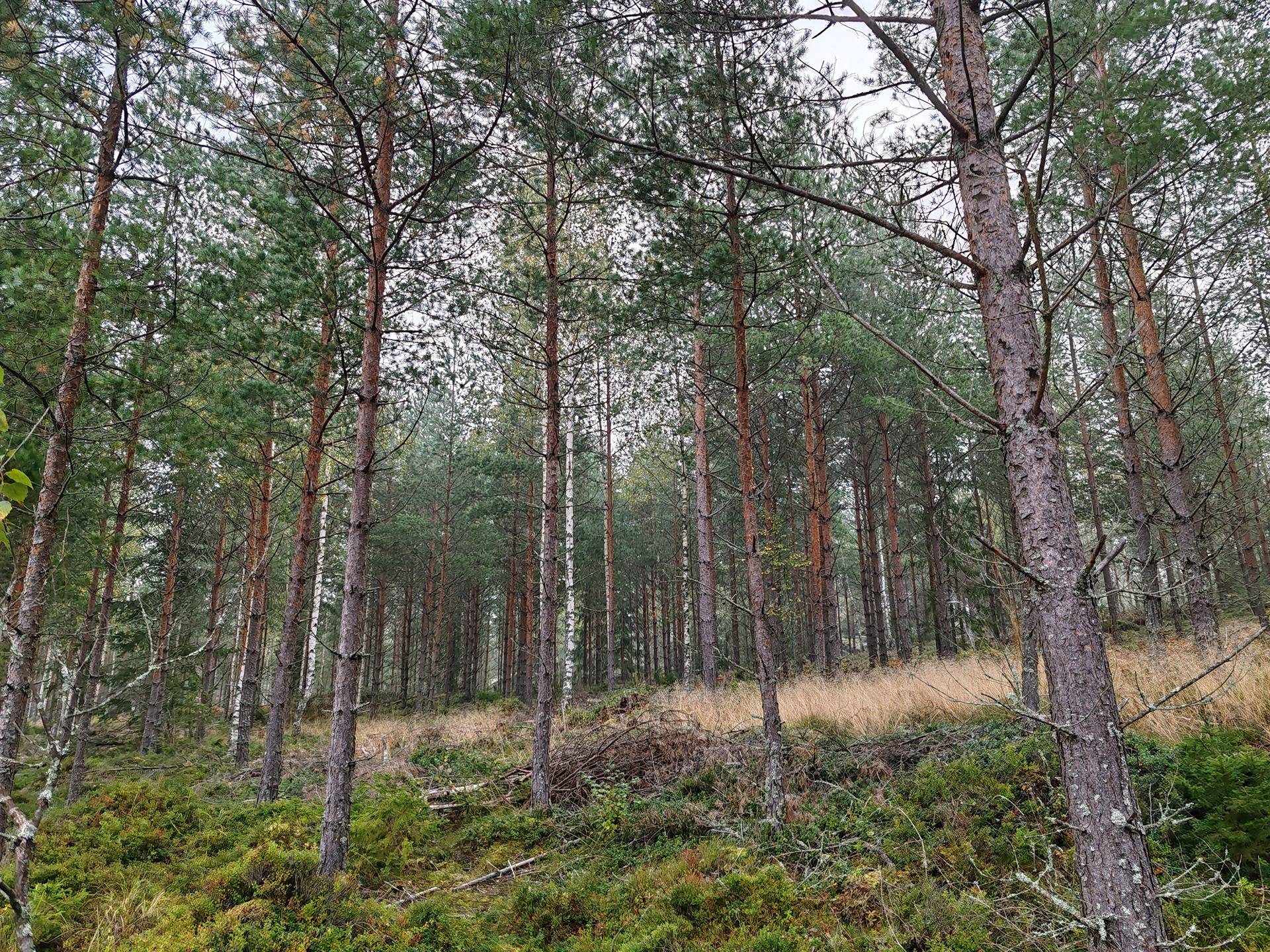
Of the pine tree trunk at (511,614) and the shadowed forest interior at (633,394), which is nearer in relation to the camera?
the shadowed forest interior at (633,394)

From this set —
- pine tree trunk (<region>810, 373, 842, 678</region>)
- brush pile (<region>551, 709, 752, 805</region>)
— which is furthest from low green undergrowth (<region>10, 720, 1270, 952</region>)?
pine tree trunk (<region>810, 373, 842, 678</region>)

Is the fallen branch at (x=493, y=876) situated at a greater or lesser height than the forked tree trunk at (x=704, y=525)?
lesser

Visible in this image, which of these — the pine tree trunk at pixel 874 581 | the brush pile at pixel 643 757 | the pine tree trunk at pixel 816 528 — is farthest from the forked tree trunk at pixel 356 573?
the pine tree trunk at pixel 874 581

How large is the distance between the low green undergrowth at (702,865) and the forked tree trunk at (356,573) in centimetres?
35

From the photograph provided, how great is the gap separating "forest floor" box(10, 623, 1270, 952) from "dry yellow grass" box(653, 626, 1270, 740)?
47mm

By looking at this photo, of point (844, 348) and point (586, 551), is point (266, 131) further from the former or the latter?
point (586, 551)

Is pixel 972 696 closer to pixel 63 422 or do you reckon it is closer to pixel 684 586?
pixel 63 422

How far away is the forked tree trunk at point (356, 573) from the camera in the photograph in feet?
17.1

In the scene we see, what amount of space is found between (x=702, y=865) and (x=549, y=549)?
3.96m

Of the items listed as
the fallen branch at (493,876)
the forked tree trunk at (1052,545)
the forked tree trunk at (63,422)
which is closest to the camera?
the forked tree trunk at (1052,545)

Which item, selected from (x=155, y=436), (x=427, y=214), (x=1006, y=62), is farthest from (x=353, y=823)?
(x=1006, y=62)

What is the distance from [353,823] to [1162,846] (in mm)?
6913

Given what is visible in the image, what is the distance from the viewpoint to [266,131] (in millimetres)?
4391

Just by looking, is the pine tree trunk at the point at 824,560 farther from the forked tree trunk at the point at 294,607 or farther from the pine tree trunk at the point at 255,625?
the pine tree trunk at the point at 255,625
